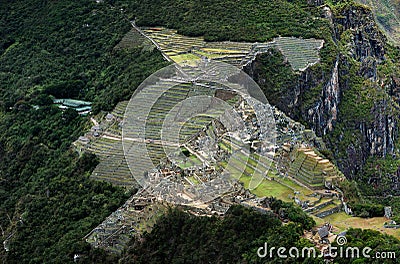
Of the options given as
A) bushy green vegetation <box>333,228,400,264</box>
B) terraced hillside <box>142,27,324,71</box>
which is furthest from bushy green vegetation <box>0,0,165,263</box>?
bushy green vegetation <box>333,228,400,264</box>

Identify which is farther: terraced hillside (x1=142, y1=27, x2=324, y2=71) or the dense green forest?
terraced hillside (x1=142, y1=27, x2=324, y2=71)

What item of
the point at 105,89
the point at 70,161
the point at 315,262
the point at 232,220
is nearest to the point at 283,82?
the point at 105,89

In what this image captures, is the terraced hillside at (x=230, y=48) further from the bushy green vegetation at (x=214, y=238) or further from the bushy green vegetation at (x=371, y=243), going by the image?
the bushy green vegetation at (x=371, y=243)

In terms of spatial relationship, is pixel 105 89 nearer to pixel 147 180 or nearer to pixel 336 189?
pixel 147 180

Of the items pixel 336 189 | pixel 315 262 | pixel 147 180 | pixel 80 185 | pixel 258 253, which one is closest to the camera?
pixel 315 262

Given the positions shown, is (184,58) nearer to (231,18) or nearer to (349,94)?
(231,18)

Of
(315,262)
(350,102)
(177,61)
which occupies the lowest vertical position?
(350,102)

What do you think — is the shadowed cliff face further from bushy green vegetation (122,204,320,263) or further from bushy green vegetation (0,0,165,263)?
bushy green vegetation (122,204,320,263)

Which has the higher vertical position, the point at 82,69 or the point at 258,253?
the point at 258,253

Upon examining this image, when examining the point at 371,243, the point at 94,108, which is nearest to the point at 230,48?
the point at 94,108
